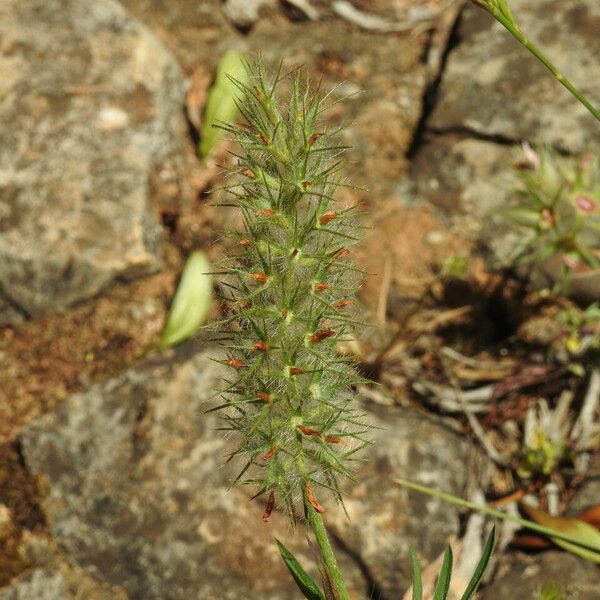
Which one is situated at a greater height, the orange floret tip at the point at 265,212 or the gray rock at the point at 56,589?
the orange floret tip at the point at 265,212

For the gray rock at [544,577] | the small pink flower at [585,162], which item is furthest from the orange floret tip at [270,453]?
the small pink flower at [585,162]

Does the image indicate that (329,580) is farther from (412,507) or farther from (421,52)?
(421,52)

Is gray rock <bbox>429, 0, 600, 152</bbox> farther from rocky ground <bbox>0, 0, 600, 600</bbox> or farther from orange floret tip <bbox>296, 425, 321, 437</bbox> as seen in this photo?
orange floret tip <bbox>296, 425, 321, 437</bbox>

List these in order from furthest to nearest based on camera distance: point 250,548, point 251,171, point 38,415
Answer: point 38,415 → point 250,548 → point 251,171

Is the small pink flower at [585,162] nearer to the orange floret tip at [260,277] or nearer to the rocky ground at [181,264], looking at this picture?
the rocky ground at [181,264]

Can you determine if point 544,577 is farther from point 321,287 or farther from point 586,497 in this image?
point 321,287

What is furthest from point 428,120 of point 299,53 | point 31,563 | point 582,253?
point 31,563

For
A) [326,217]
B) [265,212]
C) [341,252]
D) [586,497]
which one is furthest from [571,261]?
[265,212]
